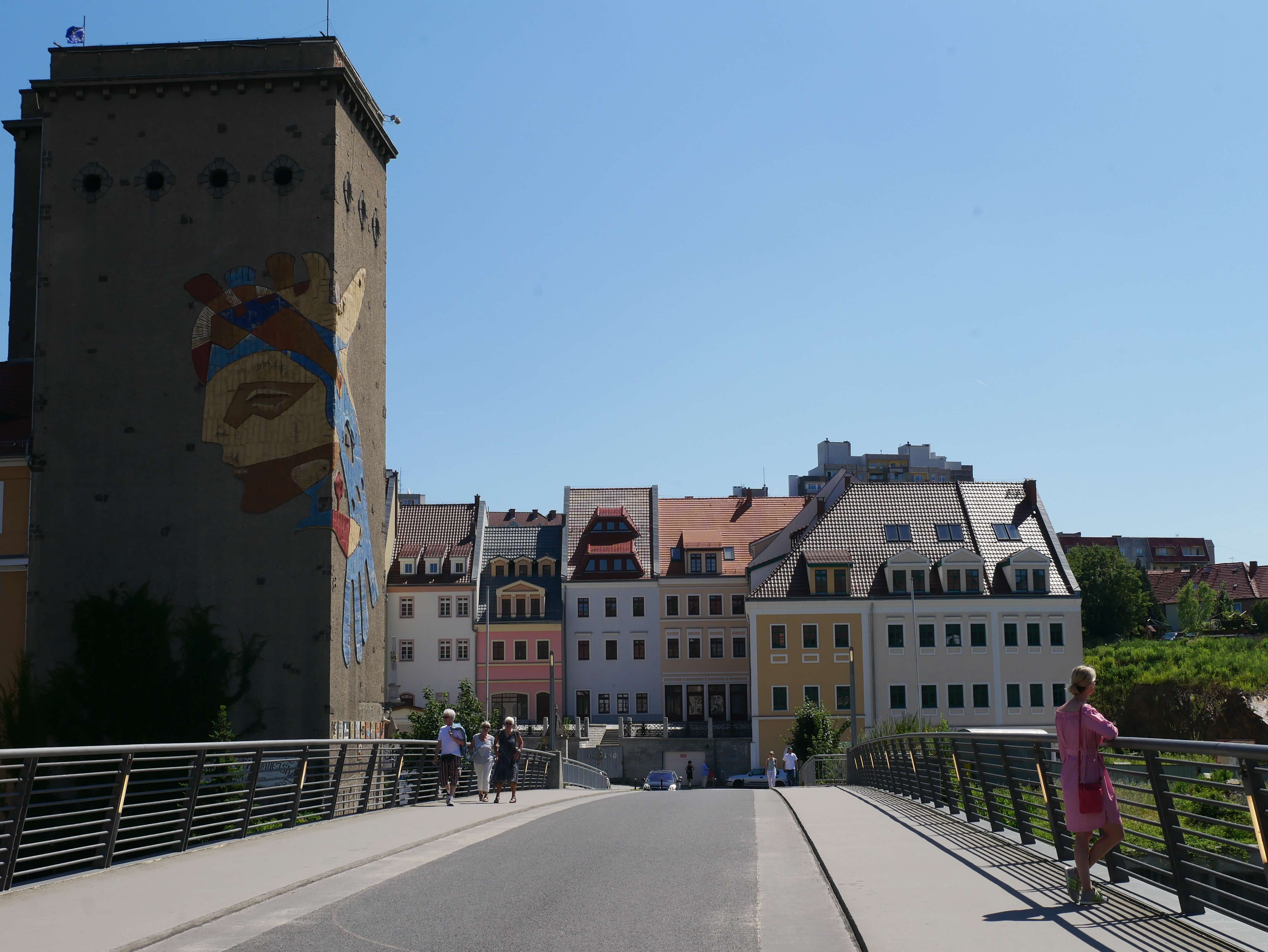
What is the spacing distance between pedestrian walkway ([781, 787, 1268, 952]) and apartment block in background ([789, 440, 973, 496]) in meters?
131

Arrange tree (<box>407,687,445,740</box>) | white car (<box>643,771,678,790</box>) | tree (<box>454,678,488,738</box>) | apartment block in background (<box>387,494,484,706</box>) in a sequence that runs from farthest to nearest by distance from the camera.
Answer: apartment block in background (<box>387,494,484,706</box>) → tree (<box>454,678,488,738</box>) → white car (<box>643,771,678,790</box>) → tree (<box>407,687,445,740</box>)

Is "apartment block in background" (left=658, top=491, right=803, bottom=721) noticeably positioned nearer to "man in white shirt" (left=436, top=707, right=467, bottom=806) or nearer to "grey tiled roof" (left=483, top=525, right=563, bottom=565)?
"grey tiled roof" (left=483, top=525, right=563, bottom=565)

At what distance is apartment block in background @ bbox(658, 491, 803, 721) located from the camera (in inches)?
3132

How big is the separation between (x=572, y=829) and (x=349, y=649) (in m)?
24.0

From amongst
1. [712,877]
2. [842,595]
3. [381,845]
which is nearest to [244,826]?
[381,845]

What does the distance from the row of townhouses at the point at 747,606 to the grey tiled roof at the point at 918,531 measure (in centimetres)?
12

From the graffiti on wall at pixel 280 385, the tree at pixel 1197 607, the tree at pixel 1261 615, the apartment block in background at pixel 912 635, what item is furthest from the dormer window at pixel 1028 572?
the tree at pixel 1261 615

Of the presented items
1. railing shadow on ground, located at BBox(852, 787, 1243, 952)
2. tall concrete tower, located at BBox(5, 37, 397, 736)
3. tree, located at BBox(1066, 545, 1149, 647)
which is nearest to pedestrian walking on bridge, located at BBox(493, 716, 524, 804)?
tall concrete tower, located at BBox(5, 37, 397, 736)

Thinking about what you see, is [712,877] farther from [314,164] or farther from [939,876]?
[314,164]

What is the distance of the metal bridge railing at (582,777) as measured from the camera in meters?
42.6

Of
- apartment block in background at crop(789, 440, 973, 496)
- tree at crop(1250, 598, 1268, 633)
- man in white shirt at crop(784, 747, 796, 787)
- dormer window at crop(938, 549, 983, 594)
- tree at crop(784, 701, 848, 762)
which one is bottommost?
man in white shirt at crop(784, 747, 796, 787)

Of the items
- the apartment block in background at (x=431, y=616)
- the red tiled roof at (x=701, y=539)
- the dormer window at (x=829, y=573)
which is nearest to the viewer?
the dormer window at (x=829, y=573)

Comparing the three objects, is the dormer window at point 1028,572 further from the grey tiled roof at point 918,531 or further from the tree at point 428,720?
the tree at point 428,720

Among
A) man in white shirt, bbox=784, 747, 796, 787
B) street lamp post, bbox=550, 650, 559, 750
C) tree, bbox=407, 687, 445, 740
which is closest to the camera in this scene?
man in white shirt, bbox=784, 747, 796, 787
